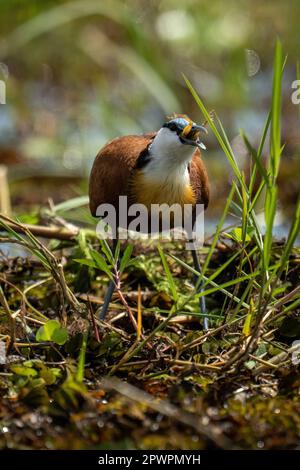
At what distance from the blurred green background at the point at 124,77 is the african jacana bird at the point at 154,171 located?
2.11m

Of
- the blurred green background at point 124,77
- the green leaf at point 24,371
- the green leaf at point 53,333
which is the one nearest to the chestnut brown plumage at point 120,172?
the green leaf at point 53,333

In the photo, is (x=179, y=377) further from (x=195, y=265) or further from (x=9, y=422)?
(x=195, y=265)

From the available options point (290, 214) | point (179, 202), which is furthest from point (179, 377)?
point (290, 214)

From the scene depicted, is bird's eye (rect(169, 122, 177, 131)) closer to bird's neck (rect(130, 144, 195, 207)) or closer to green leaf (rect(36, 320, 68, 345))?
bird's neck (rect(130, 144, 195, 207))

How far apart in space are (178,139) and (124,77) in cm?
481

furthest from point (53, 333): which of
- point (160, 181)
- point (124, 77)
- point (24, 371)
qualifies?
point (124, 77)

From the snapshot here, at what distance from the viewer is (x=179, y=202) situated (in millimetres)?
3383

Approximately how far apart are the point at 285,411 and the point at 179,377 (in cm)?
34

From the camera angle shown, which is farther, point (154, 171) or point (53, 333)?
point (154, 171)

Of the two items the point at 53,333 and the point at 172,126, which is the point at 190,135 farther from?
the point at 53,333

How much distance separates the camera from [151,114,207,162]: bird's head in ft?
10.4

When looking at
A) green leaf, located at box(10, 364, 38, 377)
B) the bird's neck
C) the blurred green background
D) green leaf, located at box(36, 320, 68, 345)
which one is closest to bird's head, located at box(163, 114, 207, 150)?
the bird's neck

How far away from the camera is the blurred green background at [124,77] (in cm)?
627

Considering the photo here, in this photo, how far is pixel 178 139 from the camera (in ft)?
10.5
